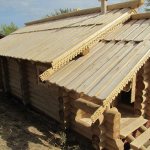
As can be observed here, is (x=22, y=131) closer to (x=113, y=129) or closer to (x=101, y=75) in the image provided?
(x=113, y=129)

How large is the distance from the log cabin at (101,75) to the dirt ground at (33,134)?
1.26 feet

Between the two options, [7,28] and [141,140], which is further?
[7,28]

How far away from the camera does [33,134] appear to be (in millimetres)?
10281

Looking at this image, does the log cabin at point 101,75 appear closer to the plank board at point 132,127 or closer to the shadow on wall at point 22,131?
the plank board at point 132,127

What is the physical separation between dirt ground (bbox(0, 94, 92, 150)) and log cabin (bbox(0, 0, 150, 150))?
0.38 meters

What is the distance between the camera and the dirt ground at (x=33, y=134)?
9.38 meters

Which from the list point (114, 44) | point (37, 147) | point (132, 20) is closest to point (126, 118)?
point (114, 44)

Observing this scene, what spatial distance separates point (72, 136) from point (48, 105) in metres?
2.12

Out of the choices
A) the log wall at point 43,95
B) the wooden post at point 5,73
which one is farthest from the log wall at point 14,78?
the log wall at point 43,95

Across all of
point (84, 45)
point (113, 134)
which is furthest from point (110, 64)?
point (113, 134)

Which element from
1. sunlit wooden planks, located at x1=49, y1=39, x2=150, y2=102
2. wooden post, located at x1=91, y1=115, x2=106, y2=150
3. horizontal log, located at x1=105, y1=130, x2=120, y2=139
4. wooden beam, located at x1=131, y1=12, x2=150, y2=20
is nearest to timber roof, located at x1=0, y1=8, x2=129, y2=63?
wooden beam, located at x1=131, y1=12, x2=150, y2=20

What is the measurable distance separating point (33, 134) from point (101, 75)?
4.17m

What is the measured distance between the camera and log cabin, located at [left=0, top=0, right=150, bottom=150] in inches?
290

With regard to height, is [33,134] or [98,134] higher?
[98,134]
